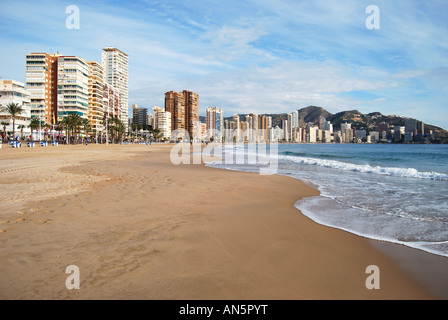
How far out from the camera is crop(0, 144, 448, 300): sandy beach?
2812 mm

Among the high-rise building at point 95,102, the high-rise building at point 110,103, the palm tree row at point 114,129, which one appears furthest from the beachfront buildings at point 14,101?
the high-rise building at point 110,103

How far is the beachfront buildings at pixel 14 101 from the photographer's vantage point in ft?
238

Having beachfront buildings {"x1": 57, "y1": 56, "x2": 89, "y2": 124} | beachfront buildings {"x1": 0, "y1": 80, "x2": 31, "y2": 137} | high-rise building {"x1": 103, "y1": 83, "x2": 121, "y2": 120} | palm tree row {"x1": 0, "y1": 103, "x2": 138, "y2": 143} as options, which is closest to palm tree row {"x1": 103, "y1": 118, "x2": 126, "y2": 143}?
palm tree row {"x1": 0, "y1": 103, "x2": 138, "y2": 143}

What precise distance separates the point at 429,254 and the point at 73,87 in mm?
111843

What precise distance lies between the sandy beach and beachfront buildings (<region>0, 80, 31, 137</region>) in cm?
8428

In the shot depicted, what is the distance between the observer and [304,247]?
4168 millimetres

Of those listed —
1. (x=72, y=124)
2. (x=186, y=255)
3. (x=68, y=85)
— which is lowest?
(x=186, y=255)

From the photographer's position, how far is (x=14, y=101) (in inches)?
2906

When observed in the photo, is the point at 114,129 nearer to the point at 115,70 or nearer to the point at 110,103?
the point at 110,103

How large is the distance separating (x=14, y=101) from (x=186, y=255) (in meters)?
93.8

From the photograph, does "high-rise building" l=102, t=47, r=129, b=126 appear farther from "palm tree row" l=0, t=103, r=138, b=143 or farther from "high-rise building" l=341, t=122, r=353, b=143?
"high-rise building" l=341, t=122, r=353, b=143

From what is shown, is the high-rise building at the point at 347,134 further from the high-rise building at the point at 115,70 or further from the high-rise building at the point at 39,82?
the high-rise building at the point at 39,82

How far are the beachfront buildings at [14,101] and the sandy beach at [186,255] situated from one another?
8428 cm

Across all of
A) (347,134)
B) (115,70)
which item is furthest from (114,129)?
(347,134)
